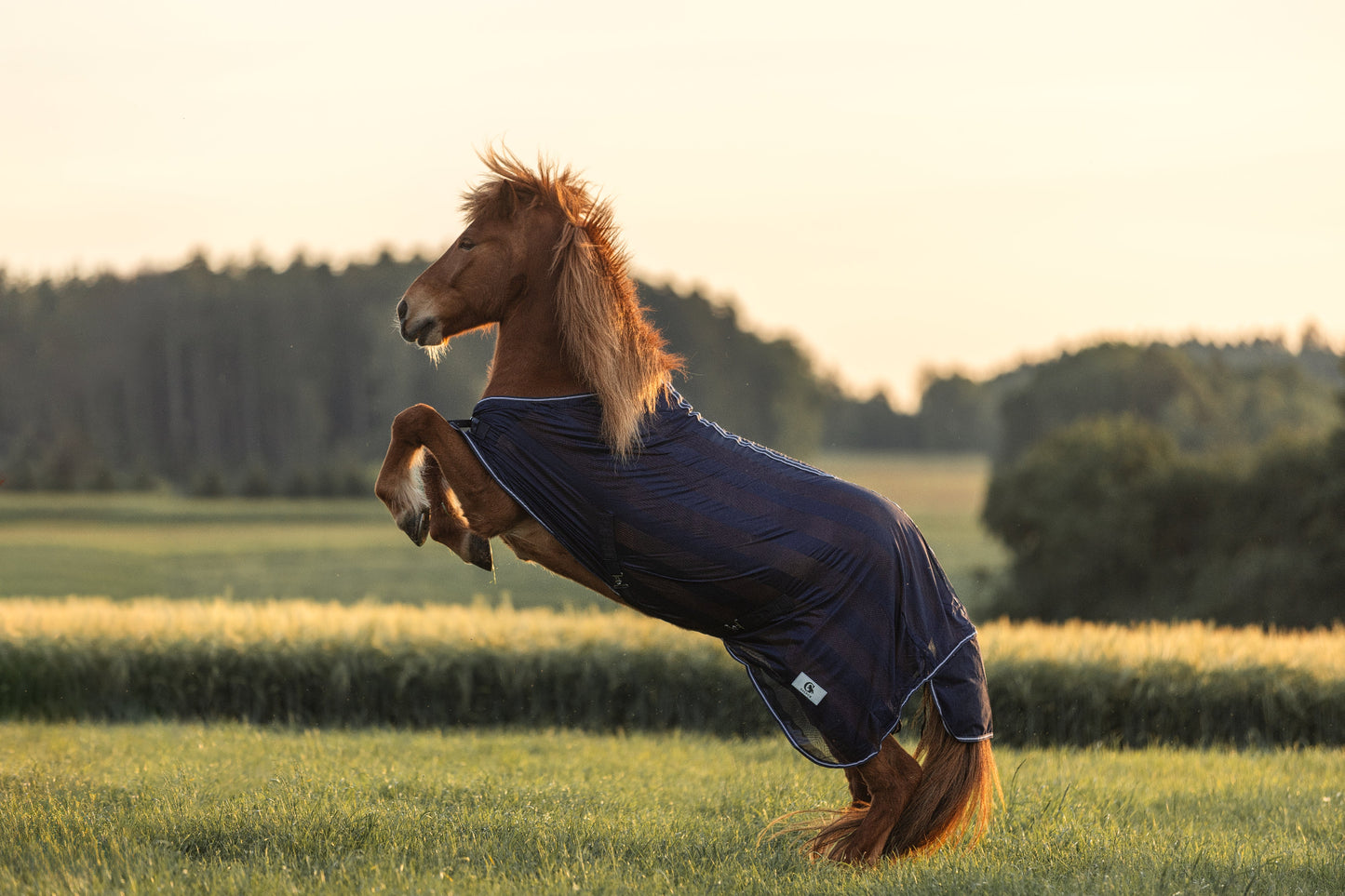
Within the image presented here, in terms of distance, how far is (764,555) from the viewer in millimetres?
4332

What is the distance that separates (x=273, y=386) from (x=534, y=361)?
937 inches

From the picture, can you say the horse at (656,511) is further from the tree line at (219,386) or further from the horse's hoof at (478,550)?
the tree line at (219,386)

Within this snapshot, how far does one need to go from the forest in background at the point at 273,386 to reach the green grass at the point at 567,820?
1702cm

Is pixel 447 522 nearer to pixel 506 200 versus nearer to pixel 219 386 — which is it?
pixel 506 200

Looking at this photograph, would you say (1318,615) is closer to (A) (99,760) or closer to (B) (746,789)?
(B) (746,789)

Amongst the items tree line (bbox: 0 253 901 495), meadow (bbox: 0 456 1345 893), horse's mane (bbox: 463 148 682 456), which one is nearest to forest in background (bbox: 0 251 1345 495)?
tree line (bbox: 0 253 901 495)

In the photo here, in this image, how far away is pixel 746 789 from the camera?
6.17 m

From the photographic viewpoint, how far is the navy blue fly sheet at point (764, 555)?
14.0 ft

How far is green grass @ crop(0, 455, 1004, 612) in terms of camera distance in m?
26.0

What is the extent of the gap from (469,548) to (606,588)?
1.83 ft

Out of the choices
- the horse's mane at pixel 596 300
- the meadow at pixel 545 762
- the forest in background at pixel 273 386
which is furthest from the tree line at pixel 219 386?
the horse's mane at pixel 596 300

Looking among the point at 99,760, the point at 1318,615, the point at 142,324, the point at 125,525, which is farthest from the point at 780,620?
the point at 125,525

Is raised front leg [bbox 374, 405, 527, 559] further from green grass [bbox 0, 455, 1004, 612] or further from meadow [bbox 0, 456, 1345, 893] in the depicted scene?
green grass [bbox 0, 455, 1004, 612]

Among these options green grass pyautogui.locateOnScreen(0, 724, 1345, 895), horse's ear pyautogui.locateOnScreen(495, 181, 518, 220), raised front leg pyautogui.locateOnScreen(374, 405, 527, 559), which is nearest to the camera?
raised front leg pyautogui.locateOnScreen(374, 405, 527, 559)
